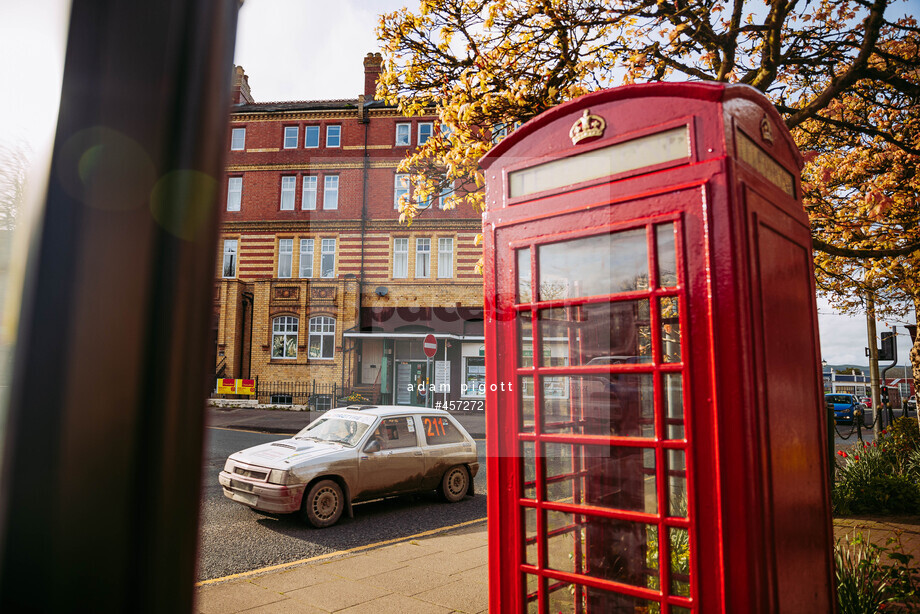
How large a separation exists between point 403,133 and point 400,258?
6097 mm

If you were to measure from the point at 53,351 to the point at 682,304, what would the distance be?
202 centimetres

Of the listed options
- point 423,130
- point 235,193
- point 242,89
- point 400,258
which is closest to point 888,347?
point 400,258

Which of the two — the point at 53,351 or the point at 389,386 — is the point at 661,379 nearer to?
the point at 53,351

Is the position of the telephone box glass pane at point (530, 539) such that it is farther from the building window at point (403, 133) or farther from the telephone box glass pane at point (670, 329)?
the building window at point (403, 133)

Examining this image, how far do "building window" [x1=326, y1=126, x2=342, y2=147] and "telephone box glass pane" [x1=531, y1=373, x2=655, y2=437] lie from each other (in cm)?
2645

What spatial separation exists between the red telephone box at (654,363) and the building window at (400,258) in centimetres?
2305

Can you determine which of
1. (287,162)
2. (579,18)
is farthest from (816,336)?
(287,162)

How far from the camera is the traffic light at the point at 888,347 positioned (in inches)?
517

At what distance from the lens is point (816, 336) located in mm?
2875

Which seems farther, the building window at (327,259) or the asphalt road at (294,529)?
the building window at (327,259)

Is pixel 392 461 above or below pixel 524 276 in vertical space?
below

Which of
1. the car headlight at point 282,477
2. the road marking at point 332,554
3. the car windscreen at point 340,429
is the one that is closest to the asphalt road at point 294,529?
the road marking at point 332,554

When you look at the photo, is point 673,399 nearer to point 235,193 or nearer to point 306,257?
point 306,257

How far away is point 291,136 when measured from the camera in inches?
1081
